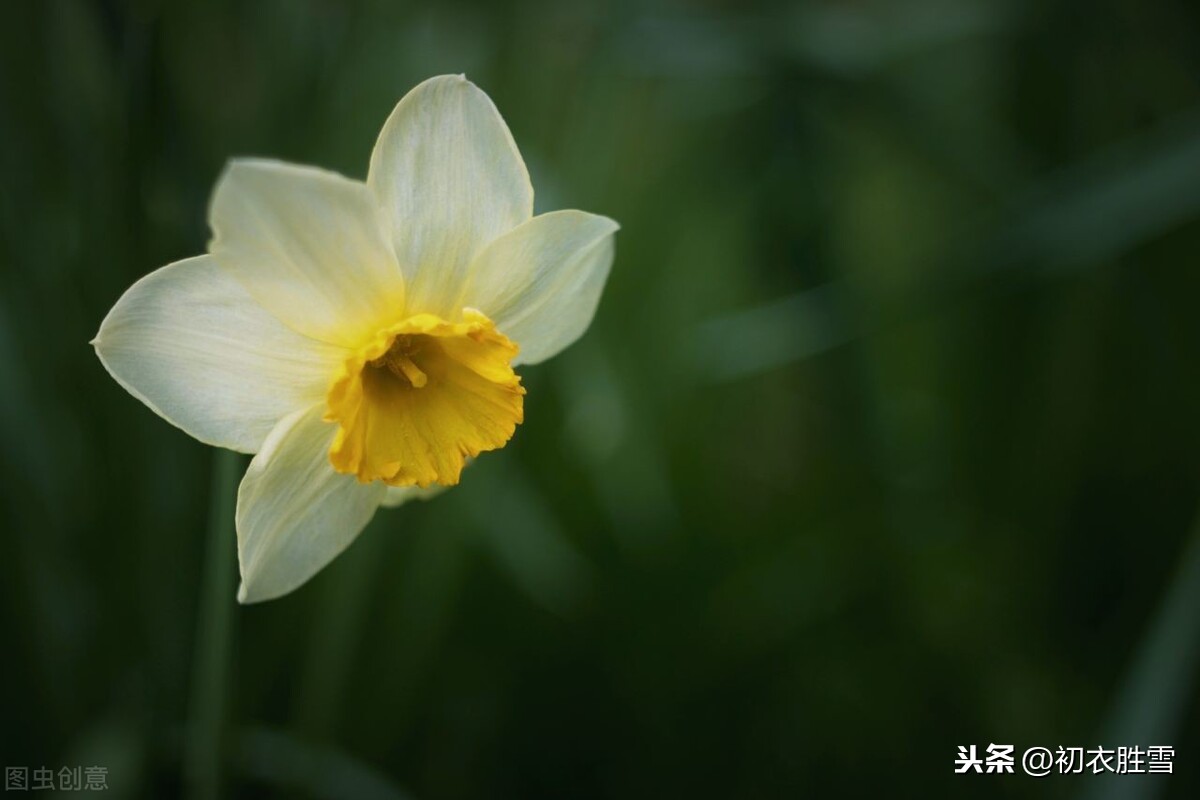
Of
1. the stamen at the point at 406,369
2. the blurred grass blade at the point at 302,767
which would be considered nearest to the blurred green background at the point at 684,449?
the blurred grass blade at the point at 302,767

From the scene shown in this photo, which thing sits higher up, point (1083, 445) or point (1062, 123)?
point (1062, 123)

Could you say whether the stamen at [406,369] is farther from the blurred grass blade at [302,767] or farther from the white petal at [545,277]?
the blurred grass blade at [302,767]

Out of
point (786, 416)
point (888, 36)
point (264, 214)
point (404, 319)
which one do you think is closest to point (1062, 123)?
point (888, 36)

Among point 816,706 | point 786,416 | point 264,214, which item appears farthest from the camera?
point 786,416

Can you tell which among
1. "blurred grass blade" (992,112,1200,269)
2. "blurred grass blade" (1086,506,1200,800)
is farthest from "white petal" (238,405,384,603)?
"blurred grass blade" (992,112,1200,269)

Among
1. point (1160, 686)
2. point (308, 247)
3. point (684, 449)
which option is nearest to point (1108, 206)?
point (1160, 686)

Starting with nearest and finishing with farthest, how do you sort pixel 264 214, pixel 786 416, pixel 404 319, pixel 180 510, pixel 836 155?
pixel 264 214
pixel 404 319
pixel 180 510
pixel 836 155
pixel 786 416

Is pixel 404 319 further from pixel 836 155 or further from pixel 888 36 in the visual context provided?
pixel 888 36
